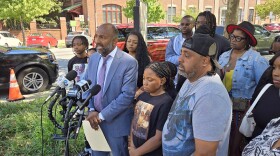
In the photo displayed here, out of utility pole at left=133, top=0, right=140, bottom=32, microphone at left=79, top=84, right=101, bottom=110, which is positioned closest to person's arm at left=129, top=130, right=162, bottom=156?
microphone at left=79, top=84, right=101, bottom=110

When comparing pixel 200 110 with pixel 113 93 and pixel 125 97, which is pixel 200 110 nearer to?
pixel 125 97

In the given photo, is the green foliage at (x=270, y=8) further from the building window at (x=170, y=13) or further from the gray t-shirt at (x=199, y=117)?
the gray t-shirt at (x=199, y=117)

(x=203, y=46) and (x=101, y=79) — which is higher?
(x=203, y=46)

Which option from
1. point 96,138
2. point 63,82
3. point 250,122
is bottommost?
point 96,138

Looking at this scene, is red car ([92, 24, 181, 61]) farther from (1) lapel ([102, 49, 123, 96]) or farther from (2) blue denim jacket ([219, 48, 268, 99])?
(1) lapel ([102, 49, 123, 96])

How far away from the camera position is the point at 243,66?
8.79 ft

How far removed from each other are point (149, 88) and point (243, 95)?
1.06m

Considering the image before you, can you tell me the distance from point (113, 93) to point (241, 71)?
1324mm

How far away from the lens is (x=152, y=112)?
223cm

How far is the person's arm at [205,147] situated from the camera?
1527 mm

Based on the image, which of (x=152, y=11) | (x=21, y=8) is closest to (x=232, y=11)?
(x=152, y=11)

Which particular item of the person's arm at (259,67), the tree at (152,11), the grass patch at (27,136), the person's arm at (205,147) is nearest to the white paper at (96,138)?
the grass patch at (27,136)

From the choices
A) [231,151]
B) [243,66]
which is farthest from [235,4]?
[231,151]

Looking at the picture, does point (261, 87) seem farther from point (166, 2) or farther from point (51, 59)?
point (166, 2)
